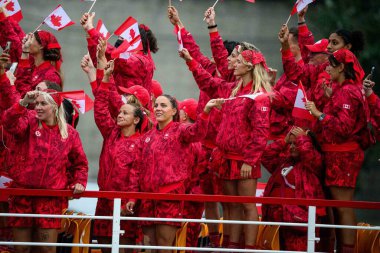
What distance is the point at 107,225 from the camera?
12.2 m

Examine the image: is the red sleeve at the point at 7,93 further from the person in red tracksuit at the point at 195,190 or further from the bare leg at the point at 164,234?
the person in red tracksuit at the point at 195,190

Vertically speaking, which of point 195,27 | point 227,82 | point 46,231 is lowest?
point 46,231

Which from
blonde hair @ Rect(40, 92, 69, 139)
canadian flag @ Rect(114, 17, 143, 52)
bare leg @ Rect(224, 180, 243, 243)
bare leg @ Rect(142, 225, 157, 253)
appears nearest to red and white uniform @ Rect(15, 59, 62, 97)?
canadian flag @ Rect(114, 17, 143, 52)

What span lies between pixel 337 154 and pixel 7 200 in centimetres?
347

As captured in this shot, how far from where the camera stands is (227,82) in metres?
12.8

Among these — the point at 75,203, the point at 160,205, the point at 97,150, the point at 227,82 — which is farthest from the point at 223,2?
the point at 160,205

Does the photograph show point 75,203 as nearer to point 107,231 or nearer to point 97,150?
point 97,150

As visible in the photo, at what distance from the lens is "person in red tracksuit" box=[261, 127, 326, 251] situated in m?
12.1

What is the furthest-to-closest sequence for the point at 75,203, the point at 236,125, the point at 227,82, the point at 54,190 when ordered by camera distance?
the point at 75,203 → the point at 227,82 → the point at 236,125 → the point at 54,190

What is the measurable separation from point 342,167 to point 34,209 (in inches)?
122

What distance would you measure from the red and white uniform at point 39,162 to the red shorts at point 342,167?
246 cm

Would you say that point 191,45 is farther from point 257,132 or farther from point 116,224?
point 116,224

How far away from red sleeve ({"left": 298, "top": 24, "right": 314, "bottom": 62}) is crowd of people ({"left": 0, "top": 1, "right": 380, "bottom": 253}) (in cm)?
1

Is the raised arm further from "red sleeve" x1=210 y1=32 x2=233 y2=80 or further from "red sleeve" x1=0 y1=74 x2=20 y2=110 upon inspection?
"red sleeve" x1=210 y1=32 x2=233 y2=80
